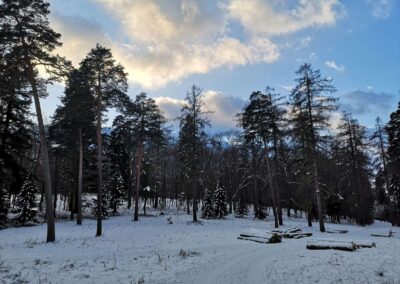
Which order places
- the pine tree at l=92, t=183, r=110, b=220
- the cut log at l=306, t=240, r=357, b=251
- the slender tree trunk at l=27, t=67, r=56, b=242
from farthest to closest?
the pine tree at l=92, t=183, r=110, b=220 < the slender tree trunk at l=27, t=67, r=56, b=242 < the cut log at l=306, t=240, r=357, b=251

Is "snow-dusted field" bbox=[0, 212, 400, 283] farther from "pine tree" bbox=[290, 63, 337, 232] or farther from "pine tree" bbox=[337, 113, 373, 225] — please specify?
"pine tree" bbox=[337, 113, 373, 225]

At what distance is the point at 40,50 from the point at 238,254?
1597cm

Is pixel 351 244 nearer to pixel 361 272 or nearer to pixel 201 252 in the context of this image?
pixel 361 272

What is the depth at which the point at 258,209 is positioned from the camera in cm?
4134

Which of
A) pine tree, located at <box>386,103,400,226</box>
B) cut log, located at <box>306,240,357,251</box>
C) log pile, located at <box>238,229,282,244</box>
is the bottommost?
log pile, located at <box>238,229,282,244</box>

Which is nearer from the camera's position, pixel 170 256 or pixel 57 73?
pixel 170 256

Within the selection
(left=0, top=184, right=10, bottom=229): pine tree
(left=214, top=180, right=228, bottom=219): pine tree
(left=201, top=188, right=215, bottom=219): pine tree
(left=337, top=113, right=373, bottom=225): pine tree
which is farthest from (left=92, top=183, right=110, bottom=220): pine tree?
(left=337, top=113, right=373, bottom=225): pine tree

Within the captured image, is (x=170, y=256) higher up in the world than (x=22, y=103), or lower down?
lower down

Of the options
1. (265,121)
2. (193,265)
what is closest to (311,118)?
(265,121)

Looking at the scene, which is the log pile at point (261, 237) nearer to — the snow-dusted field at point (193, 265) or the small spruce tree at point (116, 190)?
the snow-dusted field at point (193, 265)

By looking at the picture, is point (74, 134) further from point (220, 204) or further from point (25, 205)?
point (220, 204)

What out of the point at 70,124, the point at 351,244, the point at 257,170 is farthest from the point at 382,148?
the point at 70,124

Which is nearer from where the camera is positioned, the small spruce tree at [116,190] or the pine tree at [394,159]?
the pine tree at [394,159]

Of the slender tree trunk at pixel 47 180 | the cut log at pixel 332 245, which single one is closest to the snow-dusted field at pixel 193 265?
the cut log at pixel 332 245
